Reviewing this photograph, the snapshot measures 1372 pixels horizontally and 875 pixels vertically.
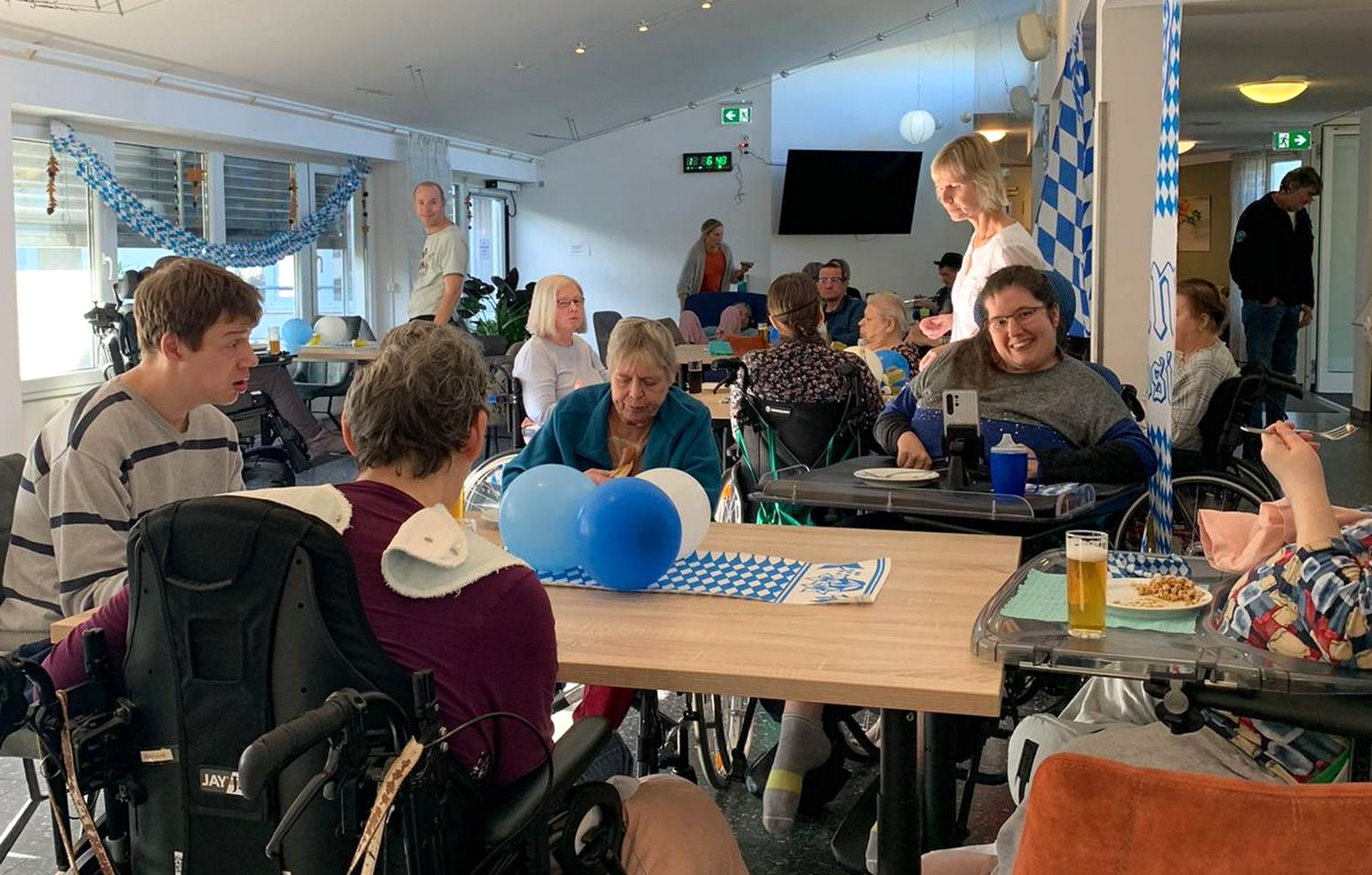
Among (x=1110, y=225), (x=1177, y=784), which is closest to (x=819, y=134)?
(x=1110, y=225)

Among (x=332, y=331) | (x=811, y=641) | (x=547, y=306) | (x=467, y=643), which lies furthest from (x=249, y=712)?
(x=332, y=331)

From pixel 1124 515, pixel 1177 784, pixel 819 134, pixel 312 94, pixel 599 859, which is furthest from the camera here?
pixel 819 134

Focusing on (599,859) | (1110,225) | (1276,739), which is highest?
(1110,225)

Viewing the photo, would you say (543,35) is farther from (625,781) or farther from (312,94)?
(625,781)

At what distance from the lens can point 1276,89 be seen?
9789 mm

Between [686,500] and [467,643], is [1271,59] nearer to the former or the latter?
[686,500]

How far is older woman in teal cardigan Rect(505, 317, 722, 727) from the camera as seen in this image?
334cm

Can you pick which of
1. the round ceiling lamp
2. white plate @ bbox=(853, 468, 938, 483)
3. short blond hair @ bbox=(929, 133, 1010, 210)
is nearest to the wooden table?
white plate @ bbox=(853, 468, 938, 483)

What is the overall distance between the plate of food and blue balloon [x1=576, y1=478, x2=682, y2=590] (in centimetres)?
72

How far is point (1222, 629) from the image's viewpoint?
77.2 inches

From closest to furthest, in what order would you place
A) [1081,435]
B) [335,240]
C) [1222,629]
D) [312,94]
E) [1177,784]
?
[1177,784]
[1222,629]
[1081,435]
[312,94]
[335,240]

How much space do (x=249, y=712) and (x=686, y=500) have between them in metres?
1.14

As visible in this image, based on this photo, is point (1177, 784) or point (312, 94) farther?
point (312, 94)

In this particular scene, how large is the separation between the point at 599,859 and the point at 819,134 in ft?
48.2
